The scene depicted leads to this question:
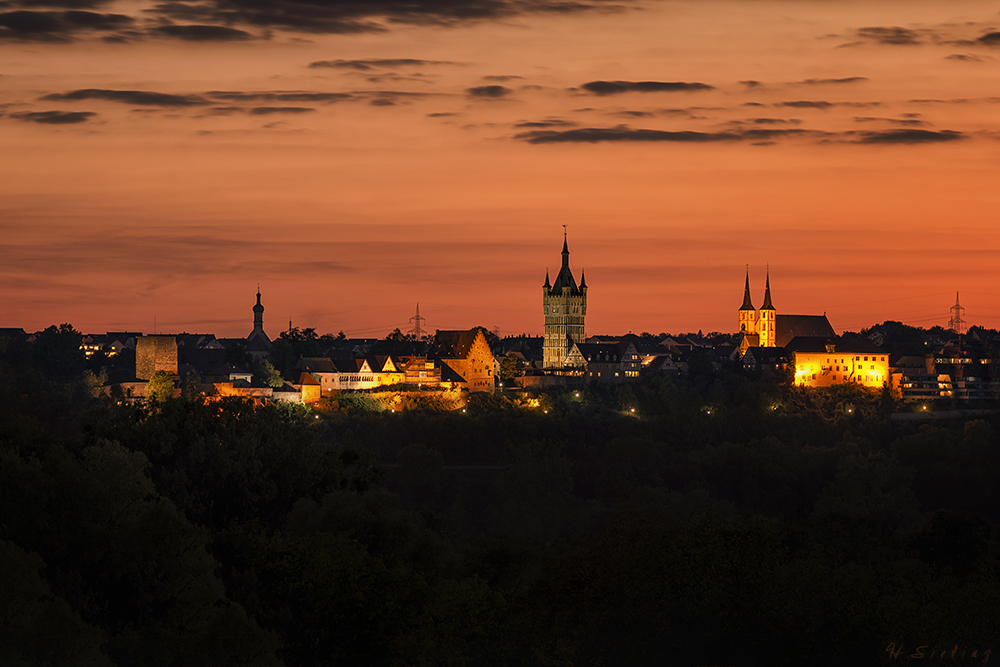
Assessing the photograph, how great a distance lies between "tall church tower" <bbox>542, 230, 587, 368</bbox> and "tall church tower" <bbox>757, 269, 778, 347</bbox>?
24.5 m

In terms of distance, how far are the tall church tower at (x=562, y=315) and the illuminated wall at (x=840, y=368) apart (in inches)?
1262

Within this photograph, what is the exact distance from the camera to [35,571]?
1195 inches

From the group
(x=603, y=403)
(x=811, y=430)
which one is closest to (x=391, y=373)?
(x=603, y=403)

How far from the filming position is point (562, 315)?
187m

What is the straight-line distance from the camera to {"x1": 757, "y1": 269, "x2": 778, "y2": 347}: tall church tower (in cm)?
18750

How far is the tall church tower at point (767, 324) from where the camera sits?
615 feet

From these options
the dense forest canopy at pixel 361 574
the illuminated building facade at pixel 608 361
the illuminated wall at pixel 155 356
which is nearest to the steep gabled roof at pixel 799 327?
the illuminated building facade at pixel 608 361

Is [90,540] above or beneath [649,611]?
above

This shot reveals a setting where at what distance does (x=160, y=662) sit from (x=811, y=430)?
380 ft

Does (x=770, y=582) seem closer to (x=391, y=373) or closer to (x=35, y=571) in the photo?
(x=35, y=571)

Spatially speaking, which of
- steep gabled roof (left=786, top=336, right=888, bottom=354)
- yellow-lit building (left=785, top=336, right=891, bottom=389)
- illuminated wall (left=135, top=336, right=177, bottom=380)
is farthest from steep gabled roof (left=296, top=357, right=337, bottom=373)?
steep gabled roof (left=786, top=336, right=888, bottom=354)
